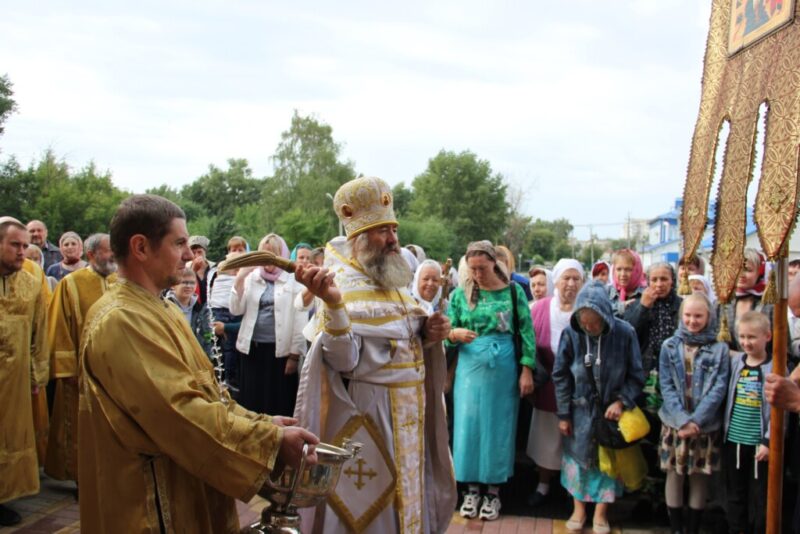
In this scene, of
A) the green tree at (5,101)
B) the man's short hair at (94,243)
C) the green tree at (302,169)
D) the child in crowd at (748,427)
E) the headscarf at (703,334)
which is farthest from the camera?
the green tree at (302,169)

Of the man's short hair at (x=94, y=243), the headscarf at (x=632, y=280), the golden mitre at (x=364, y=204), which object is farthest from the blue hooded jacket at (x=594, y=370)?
the man's short hair at (x=94, y=243)

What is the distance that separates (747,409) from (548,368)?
1.48 metres

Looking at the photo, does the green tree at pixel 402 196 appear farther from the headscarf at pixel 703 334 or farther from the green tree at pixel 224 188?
the headscarf at pixel 703 334

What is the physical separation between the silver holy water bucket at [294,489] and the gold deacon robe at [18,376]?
126 inches

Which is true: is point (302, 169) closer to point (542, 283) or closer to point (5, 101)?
point (5, 101)

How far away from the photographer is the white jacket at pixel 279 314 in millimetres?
6020

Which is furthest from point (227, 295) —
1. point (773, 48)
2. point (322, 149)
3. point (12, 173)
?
point (322, 149)

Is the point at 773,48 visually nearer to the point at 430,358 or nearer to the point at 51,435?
the point at 430,358

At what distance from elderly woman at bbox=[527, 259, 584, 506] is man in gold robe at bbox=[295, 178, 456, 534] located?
1.76m

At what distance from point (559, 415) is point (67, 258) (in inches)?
216

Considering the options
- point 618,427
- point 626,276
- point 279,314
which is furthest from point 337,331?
point 626,276

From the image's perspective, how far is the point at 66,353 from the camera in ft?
16.6

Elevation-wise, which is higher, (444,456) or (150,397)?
(150,397)

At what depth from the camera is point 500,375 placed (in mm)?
4910
